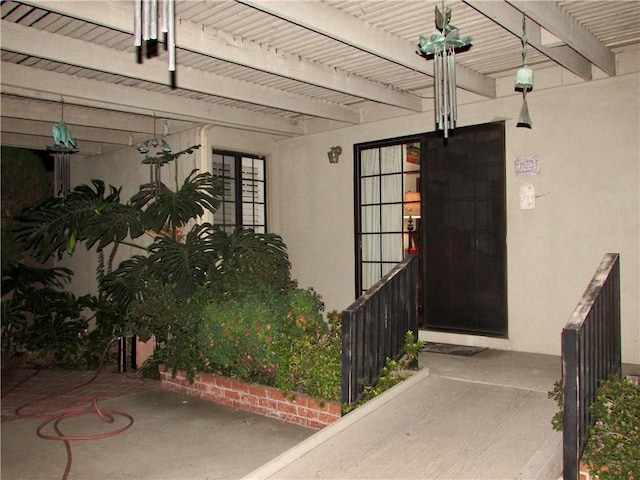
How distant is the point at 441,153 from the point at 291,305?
2.63m

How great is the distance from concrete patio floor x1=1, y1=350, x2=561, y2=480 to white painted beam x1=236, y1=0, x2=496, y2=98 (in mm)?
2687

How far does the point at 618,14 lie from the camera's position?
12.6ft

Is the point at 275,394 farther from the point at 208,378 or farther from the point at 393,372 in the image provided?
the point at 393,372

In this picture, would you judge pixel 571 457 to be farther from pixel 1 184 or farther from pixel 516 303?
pixel 1 184

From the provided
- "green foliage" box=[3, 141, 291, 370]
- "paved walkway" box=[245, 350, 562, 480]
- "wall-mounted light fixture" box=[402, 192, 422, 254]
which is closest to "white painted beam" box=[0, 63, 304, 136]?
"green foliage" box=[3, 141, 291, 370]

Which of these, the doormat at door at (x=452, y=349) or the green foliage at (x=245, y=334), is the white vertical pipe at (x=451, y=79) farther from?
the doormat at door at (x=452, y=349)

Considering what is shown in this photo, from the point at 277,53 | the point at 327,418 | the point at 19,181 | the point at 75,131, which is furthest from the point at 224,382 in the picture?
the point at 19,181

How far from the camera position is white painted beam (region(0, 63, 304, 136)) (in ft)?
15.7

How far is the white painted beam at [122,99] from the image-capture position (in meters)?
4.80

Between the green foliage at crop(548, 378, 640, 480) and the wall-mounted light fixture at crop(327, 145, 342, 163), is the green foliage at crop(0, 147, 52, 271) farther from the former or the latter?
the green foliage at crop(548, 378, 640, 480)

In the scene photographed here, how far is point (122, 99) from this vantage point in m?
5.39

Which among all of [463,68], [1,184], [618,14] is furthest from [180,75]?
[1,184]

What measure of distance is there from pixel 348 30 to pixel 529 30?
4.73 feet

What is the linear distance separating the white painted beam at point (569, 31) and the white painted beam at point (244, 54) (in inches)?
79.3
